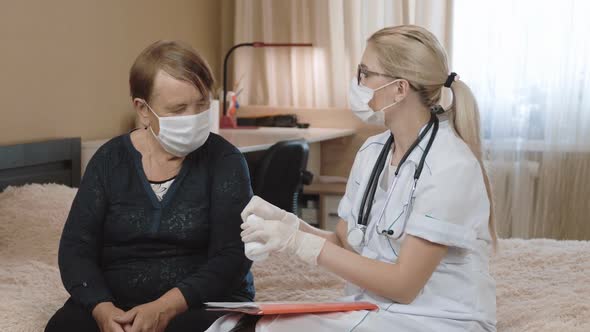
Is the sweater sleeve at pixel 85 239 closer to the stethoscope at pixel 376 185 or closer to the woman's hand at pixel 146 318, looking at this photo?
the woman's hand at pixel 146 318

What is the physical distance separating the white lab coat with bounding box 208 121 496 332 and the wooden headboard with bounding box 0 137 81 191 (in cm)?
155

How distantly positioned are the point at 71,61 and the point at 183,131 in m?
1.71

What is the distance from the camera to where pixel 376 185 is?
5.43 ft

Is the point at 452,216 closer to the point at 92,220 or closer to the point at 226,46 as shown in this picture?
the point at 92,220

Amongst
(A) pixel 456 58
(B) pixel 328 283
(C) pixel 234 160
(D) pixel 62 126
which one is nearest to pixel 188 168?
(C) pixel 234 160

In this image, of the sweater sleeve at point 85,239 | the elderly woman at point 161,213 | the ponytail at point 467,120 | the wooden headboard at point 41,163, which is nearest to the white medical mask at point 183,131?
the elderly woman at point 161,213

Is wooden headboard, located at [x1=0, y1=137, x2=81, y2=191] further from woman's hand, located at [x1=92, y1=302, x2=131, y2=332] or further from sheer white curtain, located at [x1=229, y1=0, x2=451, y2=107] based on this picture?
sheer white curtain, located at [x1=229, y1=0, x2=451, y2=107]

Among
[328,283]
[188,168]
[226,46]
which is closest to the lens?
[188,168]

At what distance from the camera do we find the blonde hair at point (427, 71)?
5.20 feet

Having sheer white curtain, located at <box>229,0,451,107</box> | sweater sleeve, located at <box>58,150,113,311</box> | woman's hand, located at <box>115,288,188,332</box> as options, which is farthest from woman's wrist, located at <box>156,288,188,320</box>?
sheer white curtain, located at <box>229,0,451,107</box>

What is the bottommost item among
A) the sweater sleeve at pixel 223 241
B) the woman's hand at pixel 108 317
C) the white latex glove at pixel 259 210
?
the woman's hand at pixel 108 317

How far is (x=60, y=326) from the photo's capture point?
1.63 m

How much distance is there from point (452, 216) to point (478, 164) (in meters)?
0.13

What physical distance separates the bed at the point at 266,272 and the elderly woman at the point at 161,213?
Result: 0.18 meters
